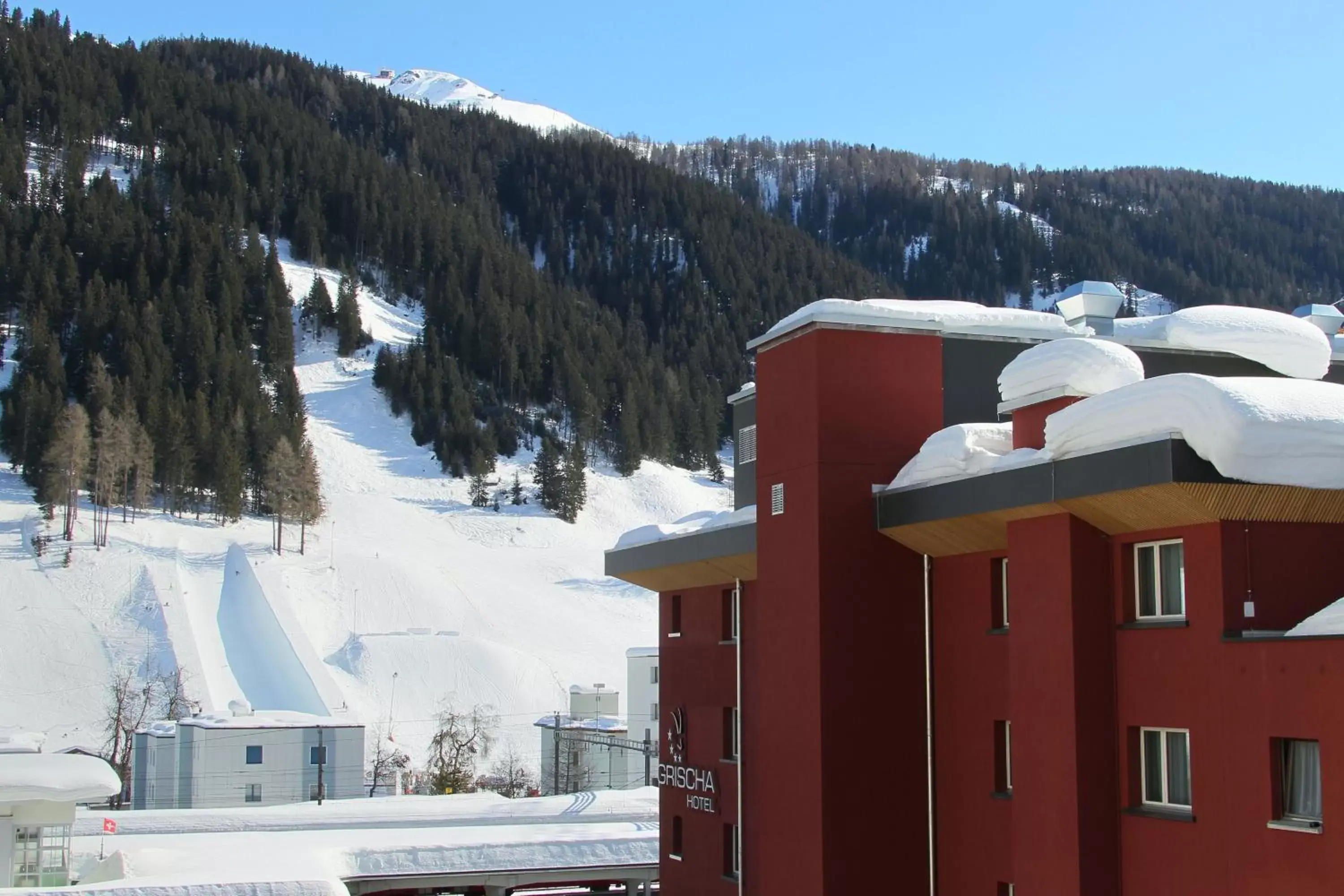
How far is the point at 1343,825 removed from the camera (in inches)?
488

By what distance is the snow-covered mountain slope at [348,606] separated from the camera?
2849 inches

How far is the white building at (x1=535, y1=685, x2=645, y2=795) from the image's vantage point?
58812mm

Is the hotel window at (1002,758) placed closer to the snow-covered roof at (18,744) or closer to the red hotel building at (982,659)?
the red hotel building at (982,659)

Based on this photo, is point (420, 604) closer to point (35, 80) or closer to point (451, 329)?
point (451, 329)

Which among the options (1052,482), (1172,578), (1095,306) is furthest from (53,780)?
(1172,578)

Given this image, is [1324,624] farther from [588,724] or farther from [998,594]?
[588,724]

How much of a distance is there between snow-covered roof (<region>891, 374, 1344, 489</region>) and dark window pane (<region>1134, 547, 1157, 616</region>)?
49.4 inches

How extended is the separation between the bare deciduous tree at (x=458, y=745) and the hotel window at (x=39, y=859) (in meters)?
26.4

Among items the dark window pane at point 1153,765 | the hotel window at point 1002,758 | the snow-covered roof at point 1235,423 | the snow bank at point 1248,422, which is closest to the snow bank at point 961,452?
the snow-covered roof at point 1235,423

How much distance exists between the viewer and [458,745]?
62688 mm

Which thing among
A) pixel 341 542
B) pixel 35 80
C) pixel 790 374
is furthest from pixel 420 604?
pixel 35 80

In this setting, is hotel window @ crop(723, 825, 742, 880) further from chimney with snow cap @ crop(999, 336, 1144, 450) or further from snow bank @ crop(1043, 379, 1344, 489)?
snow bank @ crop(1043, 379, 1344, 489)

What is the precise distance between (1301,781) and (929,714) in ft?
19.1

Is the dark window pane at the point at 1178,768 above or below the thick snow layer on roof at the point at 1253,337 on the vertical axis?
below
